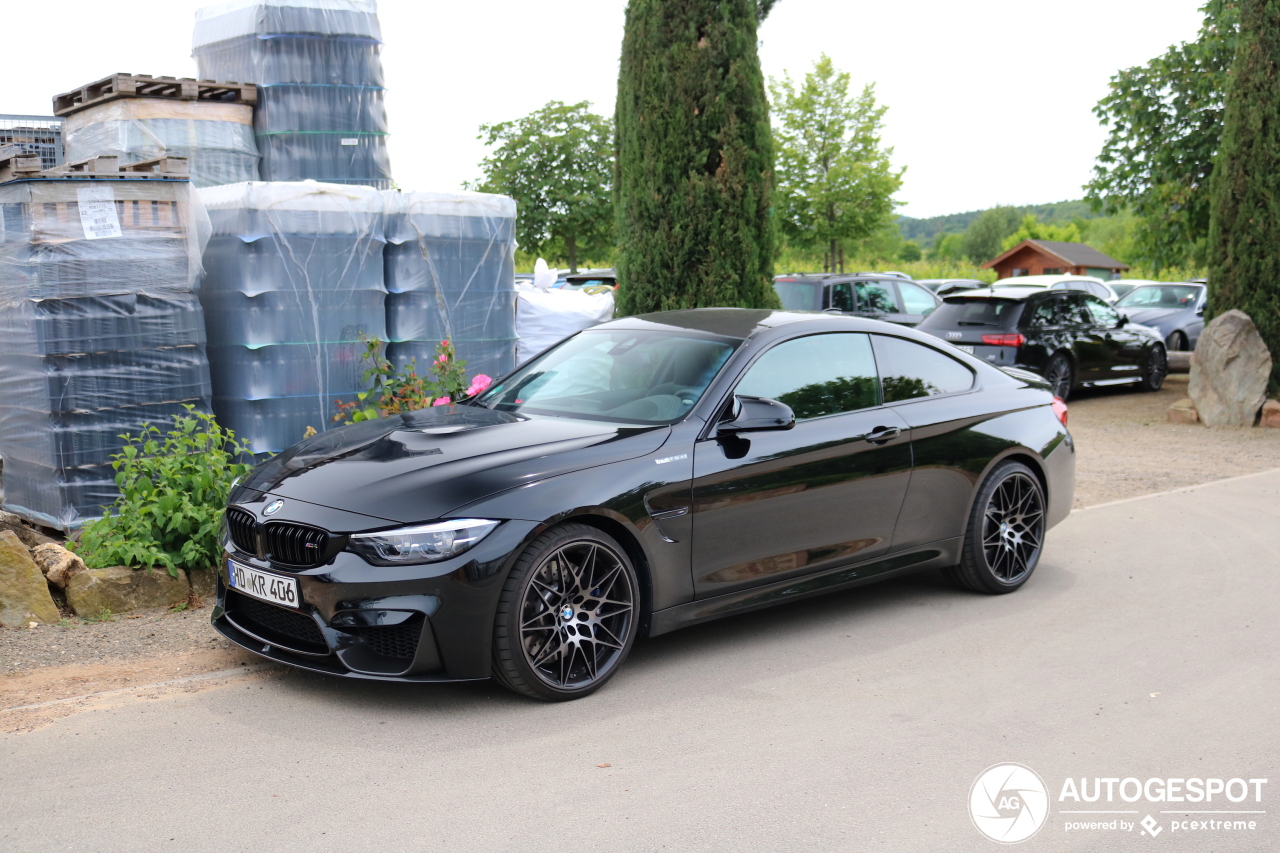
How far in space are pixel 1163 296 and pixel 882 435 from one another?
777 inches

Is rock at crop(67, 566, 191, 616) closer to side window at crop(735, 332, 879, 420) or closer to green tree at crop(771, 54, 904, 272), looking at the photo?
side window at crop(735, 332, 879, 420)

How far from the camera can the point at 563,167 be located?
120 feet

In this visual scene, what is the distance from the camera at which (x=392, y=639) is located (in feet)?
14.3

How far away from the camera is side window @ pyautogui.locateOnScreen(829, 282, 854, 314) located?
16.0 m

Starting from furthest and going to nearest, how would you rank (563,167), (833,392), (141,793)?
(563,167), (833,392), (141,793)

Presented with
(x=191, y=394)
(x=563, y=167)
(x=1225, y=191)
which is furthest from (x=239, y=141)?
(x=563, y=167)

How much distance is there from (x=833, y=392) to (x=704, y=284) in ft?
16.0

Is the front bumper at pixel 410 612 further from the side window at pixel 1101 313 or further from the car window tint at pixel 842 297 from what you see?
the side window at pixel 1101 313

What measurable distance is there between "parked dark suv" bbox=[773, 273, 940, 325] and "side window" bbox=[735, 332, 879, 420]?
9.59 meters

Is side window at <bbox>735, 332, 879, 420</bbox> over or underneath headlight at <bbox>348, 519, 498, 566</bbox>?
over

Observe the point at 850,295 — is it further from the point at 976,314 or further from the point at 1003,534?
the point at 1003,534

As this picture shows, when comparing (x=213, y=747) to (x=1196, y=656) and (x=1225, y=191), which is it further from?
(x=1225, y=191)

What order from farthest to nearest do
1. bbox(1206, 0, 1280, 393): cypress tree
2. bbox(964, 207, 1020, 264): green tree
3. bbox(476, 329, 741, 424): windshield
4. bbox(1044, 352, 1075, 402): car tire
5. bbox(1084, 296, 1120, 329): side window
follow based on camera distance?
bbox(964, 207, 1020, 264): green tree → bbox(1084, 296, 1120, 329): side window → bbox(1044, 352, 1075, 402): car tire → bbox(1206, 0, 1280, 393): cypress tree → bbox(476, 329, 741, 424): windshield

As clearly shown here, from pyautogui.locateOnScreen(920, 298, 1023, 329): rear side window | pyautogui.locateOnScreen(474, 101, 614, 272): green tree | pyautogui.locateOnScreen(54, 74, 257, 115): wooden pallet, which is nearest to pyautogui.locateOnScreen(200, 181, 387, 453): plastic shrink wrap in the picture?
pyautogui.locateOnScreen(54, 74, 257, 115): wooden pallet
